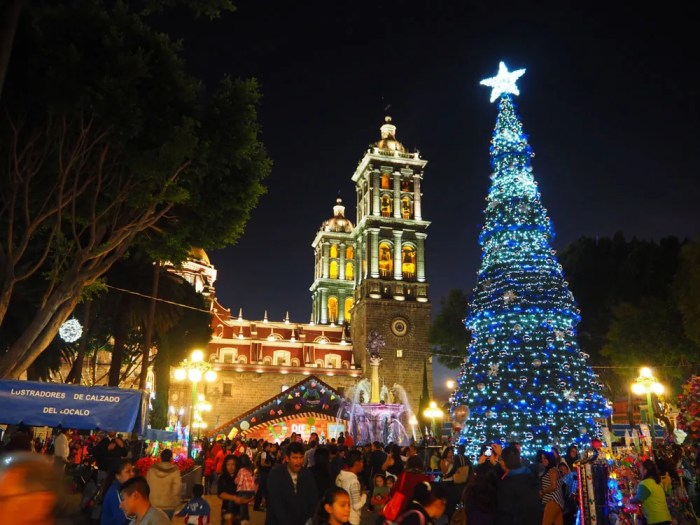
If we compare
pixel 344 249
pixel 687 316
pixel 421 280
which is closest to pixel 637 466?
pixel 687 316

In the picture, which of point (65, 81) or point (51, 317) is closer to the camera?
point (65, 81)

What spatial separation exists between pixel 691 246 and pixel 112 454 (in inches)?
877

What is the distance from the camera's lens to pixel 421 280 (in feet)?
165

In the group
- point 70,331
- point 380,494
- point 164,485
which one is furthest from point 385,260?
point 164,485

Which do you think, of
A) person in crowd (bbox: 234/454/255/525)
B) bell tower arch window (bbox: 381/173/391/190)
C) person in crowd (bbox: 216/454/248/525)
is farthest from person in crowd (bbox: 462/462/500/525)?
bell tower arch window (bbox: 381/173/391/190)

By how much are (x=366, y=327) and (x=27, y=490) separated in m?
46.0

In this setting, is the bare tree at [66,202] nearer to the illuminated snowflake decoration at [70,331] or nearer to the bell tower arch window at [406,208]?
the illuminated snowflake decoration at [70,331]

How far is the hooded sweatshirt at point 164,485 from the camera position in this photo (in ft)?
22.5

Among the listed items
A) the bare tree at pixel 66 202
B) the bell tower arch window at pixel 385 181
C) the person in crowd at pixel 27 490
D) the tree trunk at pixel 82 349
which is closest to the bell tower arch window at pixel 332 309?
the bell tower arch window at pixel 385 181

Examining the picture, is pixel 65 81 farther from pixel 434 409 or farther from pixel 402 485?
pixel 434 409

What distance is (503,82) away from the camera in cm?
2092

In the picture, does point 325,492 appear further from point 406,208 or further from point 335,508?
point 406,208

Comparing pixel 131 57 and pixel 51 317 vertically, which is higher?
pixel 131 57

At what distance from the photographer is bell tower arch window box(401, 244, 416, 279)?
51094mm
